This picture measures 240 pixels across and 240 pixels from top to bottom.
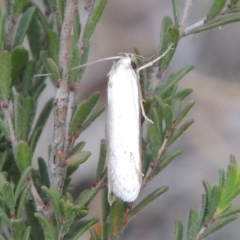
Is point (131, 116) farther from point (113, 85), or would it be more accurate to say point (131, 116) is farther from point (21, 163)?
point (21, 163)

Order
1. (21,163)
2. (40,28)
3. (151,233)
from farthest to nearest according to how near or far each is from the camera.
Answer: (151,233)
(40,28)
(21,163)

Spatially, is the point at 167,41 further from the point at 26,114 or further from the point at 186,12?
the point at 26,114

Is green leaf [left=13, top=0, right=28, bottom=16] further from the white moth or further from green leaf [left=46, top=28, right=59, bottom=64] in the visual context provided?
the white moth

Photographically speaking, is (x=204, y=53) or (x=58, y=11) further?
(x=204, y=53)

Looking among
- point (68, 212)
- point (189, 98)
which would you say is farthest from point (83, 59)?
point (189, 98)

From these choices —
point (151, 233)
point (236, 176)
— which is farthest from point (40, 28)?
point (151, 233)

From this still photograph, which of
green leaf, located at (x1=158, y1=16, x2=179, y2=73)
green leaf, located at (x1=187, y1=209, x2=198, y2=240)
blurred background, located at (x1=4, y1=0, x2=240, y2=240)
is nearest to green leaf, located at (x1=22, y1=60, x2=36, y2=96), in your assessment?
green leaf, located at (x1=158, y1=16, x2=179, y2=73)
